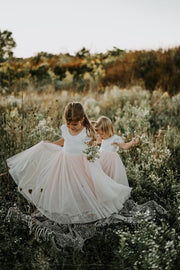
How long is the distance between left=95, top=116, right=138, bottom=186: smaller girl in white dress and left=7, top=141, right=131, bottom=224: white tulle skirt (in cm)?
44

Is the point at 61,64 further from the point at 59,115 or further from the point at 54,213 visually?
the point at 54,213

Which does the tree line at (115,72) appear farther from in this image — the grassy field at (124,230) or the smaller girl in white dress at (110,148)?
the smaller girl in white dress at (110,148)

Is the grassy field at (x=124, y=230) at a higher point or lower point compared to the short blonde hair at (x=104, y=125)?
lower

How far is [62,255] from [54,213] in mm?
472

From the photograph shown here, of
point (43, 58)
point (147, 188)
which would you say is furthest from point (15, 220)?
point (43, 58)

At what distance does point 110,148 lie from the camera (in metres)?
3.84

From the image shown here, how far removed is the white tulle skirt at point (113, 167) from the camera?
375cm

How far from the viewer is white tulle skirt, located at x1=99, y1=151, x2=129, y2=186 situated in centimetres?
375

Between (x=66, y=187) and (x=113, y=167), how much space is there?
0.88 m

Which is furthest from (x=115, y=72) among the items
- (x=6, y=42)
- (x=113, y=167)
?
(x=113, y=167)

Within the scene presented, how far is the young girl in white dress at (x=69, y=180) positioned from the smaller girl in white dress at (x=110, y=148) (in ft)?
1.33
